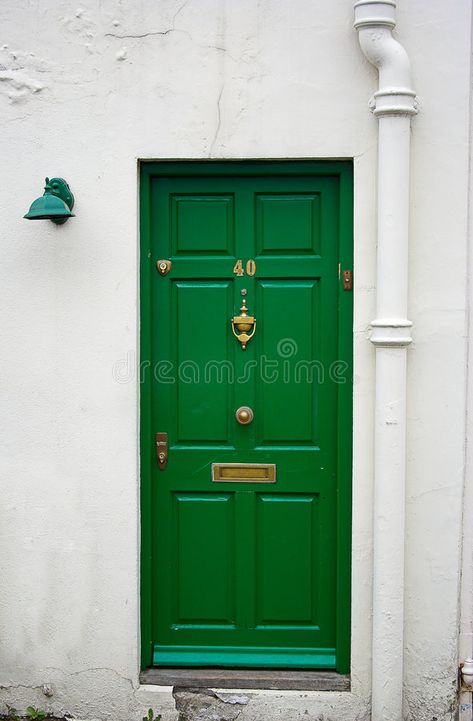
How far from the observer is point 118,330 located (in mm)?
4105

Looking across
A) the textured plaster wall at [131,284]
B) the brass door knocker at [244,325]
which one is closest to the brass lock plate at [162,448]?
the textured plaster wall at [131,284]

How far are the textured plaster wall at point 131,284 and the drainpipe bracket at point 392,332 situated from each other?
0.13m

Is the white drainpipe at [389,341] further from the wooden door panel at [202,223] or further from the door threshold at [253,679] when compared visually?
the wooden door panel at [202,223]

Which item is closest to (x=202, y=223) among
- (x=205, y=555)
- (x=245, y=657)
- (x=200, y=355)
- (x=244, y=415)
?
(x=200, y=355)

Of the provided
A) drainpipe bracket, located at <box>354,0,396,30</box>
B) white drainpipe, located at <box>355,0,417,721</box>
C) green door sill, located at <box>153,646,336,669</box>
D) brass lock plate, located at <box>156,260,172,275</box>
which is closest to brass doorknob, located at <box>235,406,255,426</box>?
white drainpipe, located at <box>355,0,417,721</box>

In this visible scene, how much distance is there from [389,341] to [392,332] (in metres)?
0.05

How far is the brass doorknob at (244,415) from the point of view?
4188 mm

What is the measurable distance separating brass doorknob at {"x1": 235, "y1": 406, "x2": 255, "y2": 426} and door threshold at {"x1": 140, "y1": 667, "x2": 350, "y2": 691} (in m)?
1.33

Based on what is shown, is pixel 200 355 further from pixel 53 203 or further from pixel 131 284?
pixel 53 203

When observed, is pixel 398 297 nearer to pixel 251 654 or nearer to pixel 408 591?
pixel 408 591

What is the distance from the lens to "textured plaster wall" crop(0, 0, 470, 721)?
13.0ft

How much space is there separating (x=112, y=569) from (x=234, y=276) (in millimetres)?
1665

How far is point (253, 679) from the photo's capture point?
13.6 feet

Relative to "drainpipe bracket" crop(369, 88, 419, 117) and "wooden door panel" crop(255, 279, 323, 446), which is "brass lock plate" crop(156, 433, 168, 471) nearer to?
"wooden door panel" crop(255, 279, 323, 446)
